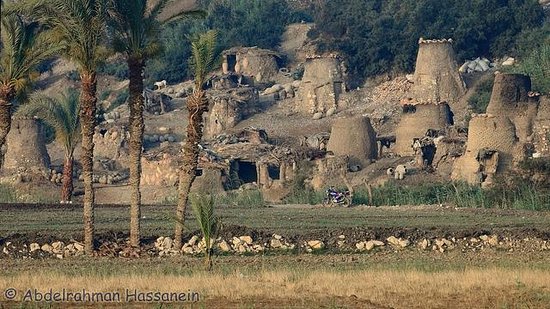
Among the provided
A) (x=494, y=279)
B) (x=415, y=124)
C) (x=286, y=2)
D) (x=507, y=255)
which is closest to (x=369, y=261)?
(x=507, y=255)

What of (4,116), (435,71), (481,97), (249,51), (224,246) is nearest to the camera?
(224,246)

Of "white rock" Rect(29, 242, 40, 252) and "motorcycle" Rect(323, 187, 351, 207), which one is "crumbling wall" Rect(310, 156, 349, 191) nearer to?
"motorcycle" Rect(323, 187, 351, 207)

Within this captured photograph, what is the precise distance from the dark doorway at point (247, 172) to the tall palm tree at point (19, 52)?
74.6ft

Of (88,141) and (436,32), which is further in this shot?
(436,32)

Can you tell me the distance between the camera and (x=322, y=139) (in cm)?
5738

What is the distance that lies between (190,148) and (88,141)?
203 cm

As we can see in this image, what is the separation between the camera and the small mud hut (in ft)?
248

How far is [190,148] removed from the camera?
31.4m

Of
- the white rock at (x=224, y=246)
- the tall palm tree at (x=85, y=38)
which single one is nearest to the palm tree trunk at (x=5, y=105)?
the tall palm tree at (x=85, y=38)

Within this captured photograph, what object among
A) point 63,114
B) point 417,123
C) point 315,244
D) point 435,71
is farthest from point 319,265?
point 435,71

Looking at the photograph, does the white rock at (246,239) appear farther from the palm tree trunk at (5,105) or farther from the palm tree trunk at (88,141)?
the palm tree trunk at (5,105)

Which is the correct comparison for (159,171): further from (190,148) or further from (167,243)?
(167,243)

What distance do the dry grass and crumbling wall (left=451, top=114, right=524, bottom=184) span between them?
2132 cm

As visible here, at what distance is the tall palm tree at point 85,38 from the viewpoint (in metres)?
29.9
